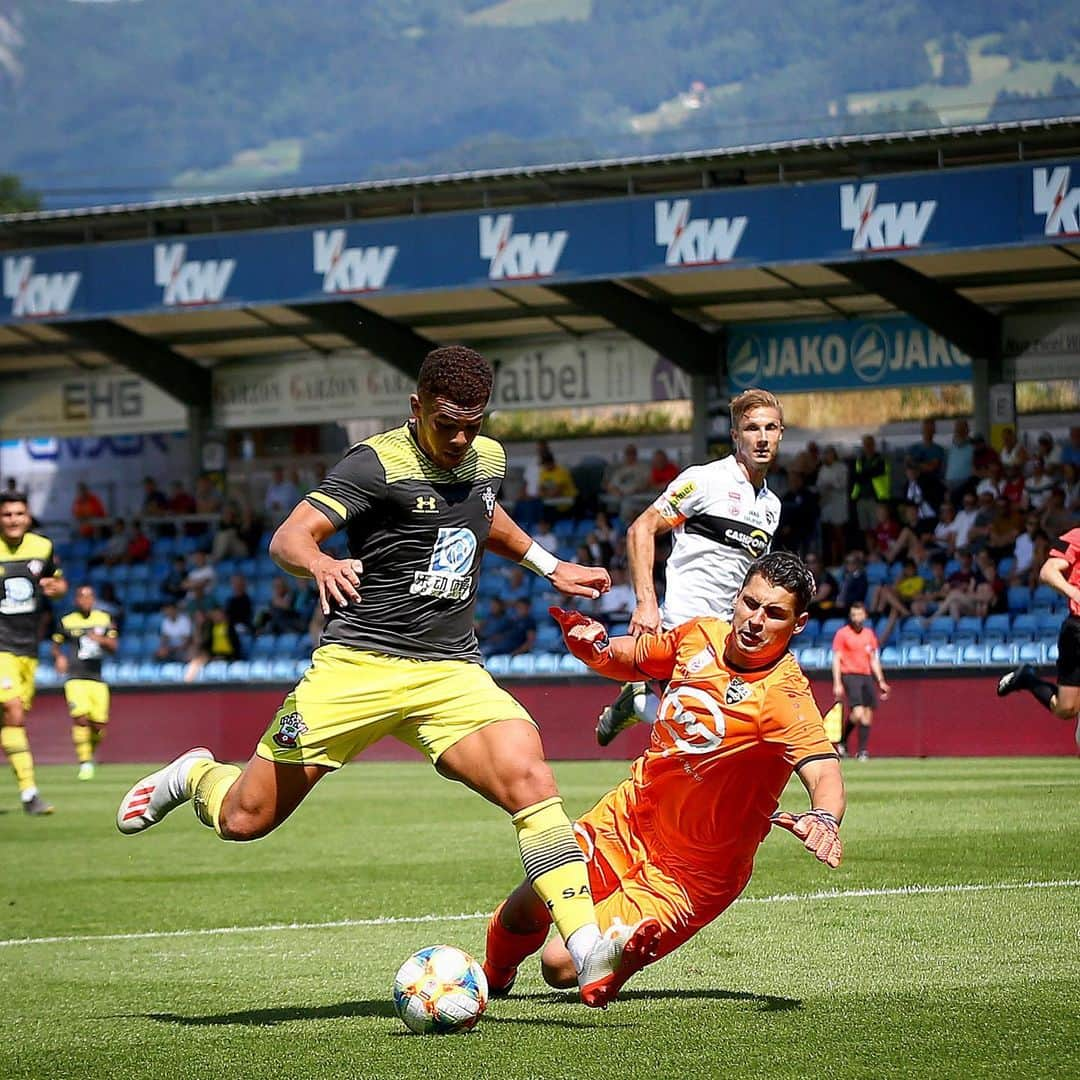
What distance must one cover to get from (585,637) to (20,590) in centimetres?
926

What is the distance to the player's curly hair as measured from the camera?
580 centimetres

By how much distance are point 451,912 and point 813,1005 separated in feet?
10.1

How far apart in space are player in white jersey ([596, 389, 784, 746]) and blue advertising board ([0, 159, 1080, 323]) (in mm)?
12343

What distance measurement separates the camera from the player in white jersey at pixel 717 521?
875cm

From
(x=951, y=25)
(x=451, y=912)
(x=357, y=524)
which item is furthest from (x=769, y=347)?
(x=951, y=25)

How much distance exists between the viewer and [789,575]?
5.61 meters

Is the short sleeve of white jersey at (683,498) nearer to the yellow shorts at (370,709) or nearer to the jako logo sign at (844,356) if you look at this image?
the yellow shorts at (370,709)

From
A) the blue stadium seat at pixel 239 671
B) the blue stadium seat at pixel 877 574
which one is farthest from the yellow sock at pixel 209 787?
the blue stadium seat at pixel 239 671

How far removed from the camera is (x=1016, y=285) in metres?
23.9

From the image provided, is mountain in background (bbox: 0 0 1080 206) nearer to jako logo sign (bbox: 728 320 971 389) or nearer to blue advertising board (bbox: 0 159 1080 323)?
jako logo sign (bbox: 728 320 971 389)

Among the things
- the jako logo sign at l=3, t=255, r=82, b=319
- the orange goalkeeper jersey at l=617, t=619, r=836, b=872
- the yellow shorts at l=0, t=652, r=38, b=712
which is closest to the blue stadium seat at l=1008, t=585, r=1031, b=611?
the yellow shorts at l=0, t=652, r=38, b=712

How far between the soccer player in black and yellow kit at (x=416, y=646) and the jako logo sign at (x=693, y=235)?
16.7 metres

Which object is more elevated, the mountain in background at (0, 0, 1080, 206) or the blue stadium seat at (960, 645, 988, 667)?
the mountain in background at (0, 0, 1080, 206)

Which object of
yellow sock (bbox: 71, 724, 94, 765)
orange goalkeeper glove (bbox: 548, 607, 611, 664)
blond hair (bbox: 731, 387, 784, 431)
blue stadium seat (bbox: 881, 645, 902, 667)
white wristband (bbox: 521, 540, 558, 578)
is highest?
blond hair (bbox: 731, 387, 784, 431)
